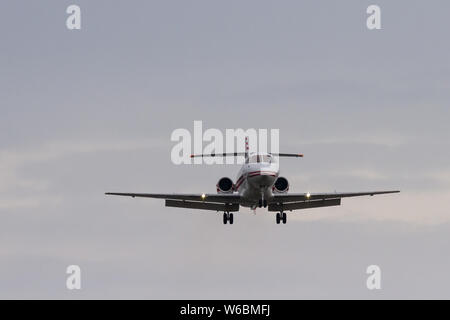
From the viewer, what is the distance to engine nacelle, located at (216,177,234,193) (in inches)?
2479

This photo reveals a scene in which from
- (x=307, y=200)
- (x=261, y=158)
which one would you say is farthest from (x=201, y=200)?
(x=307, y=200)

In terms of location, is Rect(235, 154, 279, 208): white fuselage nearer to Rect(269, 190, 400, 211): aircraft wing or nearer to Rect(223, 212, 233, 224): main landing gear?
Rect(269, 190, 400, 211): aircraft wing

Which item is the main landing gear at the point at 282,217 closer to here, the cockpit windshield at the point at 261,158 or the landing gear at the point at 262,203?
the landing gear at the point at 262,203

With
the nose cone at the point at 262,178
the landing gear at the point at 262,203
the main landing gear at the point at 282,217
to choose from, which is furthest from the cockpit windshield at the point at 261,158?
the main landing gear at the point at 282,217

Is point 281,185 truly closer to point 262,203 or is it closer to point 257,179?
point 262,203

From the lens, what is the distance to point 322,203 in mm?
64250

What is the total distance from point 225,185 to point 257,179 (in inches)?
273

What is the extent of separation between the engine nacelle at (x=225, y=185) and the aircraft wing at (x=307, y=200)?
3204 mm

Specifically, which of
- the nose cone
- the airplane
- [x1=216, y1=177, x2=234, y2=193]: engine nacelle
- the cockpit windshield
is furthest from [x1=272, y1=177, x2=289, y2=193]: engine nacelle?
the nose cone
